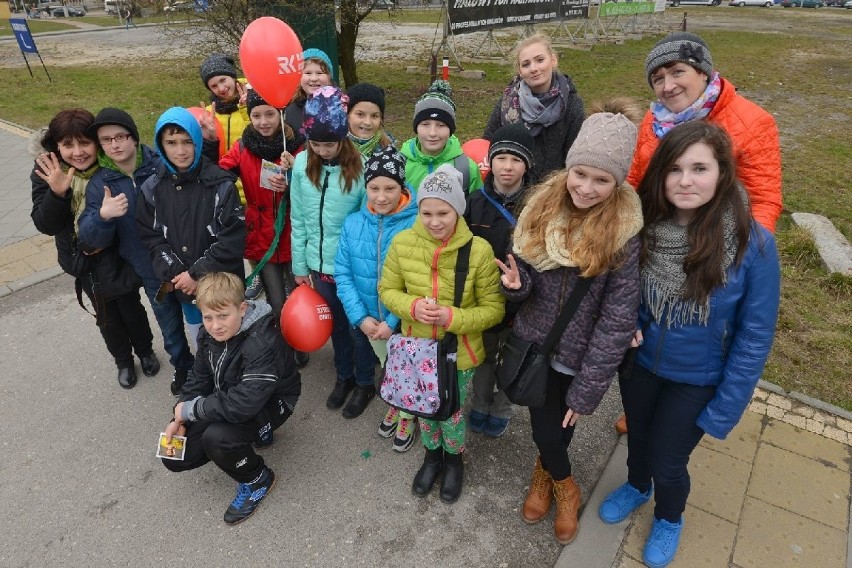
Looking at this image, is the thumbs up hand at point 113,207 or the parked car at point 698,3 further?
the parked car at point 698,3

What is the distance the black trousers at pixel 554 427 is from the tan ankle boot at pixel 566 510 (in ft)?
0.19

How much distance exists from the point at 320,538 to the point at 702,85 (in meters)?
2.91

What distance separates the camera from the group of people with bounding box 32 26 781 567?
2.07 metres

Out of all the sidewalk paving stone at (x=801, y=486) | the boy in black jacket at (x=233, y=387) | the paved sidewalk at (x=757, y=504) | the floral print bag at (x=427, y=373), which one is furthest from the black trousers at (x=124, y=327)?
the sidewalk paving stone at (x=801, y=486)

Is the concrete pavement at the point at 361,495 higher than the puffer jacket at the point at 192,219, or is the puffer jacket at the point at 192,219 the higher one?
the puffer jacket at the point at 192,219

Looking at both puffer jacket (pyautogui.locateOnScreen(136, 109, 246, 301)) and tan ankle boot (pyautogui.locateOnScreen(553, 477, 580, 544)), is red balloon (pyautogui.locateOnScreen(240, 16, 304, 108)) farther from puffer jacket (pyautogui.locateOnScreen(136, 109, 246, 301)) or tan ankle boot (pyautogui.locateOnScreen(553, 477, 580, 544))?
tan ankle boot (pyautogui.locateOnScreen(553, 477, 580, 544))

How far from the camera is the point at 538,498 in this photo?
111 inches

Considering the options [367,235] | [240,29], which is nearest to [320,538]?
[367,235]

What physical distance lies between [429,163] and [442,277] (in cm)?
96

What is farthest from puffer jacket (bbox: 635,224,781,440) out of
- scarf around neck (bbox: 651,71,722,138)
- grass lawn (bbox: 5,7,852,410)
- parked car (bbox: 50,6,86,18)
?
parked car (bbox: 50,6,86,18)

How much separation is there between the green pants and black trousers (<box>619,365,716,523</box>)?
824 mm

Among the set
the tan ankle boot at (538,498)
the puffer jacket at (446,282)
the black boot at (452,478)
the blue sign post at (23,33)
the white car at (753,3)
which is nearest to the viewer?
the puffer jacket at (446,282)

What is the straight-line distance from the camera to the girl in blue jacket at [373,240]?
2.80 metres

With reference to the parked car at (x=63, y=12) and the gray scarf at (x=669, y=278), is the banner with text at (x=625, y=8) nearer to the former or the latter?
the gray scarf at (x=669, y=278)
